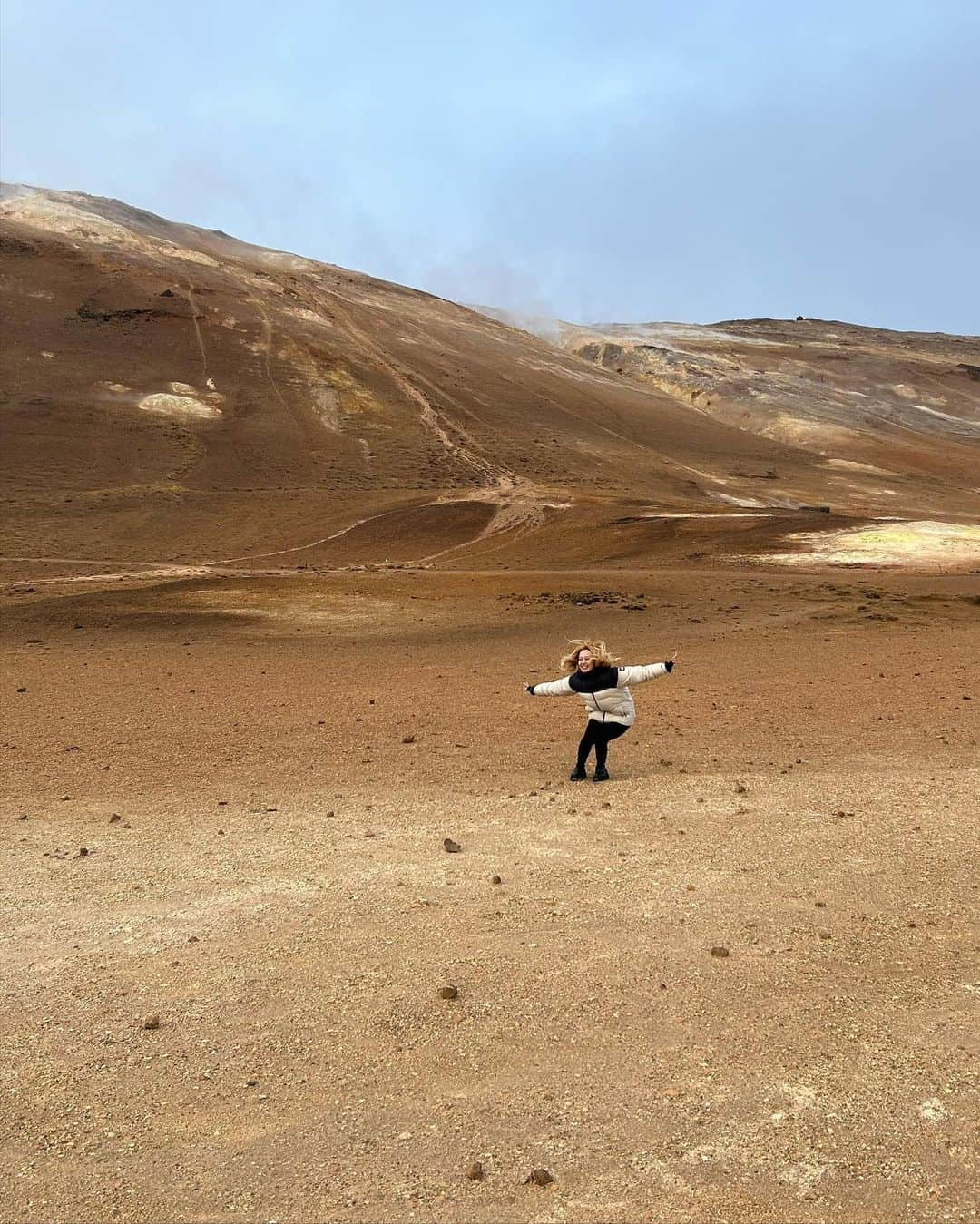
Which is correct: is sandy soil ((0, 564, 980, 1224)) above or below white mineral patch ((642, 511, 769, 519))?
below

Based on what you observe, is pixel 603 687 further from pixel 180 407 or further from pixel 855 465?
pixel 855 465

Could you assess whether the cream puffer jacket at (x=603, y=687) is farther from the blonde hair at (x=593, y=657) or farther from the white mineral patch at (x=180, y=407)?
the white mineral patch at (x=180, y=407)

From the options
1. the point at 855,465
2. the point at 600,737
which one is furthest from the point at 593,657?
the point at 855,465

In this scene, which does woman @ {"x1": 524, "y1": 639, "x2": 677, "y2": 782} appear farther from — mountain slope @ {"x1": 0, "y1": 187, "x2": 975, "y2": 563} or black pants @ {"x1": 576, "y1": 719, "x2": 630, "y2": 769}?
mountain slope @ {"x1": 0, "y1": 187, "x2": 975, "y2": 563}

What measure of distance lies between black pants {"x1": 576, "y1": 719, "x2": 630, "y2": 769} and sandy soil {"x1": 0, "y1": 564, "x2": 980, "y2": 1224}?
0.40m

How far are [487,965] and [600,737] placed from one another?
426cm

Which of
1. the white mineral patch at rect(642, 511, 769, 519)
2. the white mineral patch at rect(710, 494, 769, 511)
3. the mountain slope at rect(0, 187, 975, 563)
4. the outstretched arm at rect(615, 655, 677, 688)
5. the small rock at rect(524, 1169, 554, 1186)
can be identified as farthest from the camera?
the white mineral patch at rect(710, 494, 769, 511)

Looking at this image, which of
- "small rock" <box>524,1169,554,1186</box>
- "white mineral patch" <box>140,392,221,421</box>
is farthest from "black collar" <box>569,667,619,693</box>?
"white mineral patch" <box>140,392,221,421</box>

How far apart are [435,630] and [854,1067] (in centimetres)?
1664

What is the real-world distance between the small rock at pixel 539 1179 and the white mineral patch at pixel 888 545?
1061 inches

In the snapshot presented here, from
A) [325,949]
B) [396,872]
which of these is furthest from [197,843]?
[325,949]

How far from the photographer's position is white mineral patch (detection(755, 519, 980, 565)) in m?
29.2

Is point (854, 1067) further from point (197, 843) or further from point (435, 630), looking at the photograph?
point (435, 630)

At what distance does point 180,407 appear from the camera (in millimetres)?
53969
